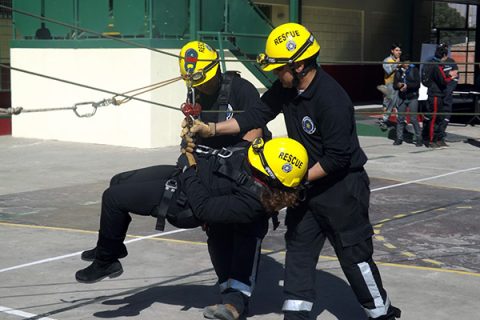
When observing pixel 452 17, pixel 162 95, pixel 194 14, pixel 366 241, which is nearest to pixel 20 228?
pixel 366 241

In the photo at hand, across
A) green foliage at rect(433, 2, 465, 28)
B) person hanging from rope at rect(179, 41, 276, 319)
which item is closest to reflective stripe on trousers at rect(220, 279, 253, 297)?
person hanging from rope at rect(179, 41, 276, 319)

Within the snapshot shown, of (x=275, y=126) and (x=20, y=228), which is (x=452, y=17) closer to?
(x=275, y=126)

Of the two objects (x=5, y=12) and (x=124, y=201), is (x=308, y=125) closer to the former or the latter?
(x=124, y=201)

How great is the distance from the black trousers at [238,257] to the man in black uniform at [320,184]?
16.0 inches

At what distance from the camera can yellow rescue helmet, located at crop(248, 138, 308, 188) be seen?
5258 mm

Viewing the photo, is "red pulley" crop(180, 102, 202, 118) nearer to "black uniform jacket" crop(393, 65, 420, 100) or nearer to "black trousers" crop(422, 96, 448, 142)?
"black uniform jacket" crop(393, 65, 420, 100)

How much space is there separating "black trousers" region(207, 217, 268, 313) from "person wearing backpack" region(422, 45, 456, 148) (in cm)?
1114

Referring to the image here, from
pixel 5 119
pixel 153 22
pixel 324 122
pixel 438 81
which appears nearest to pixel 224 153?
pixel 324 122

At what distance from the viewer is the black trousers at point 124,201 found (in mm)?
5617

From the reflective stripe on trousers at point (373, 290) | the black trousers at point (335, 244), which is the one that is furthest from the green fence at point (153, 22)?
the reflective stripe on trousers at point (373, 290)

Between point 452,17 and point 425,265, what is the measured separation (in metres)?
31.4

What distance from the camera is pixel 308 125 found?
5.56 metres

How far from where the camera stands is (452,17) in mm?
37438

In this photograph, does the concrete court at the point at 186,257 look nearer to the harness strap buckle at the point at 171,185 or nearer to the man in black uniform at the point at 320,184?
the man in black uniform at the point at 320,184
